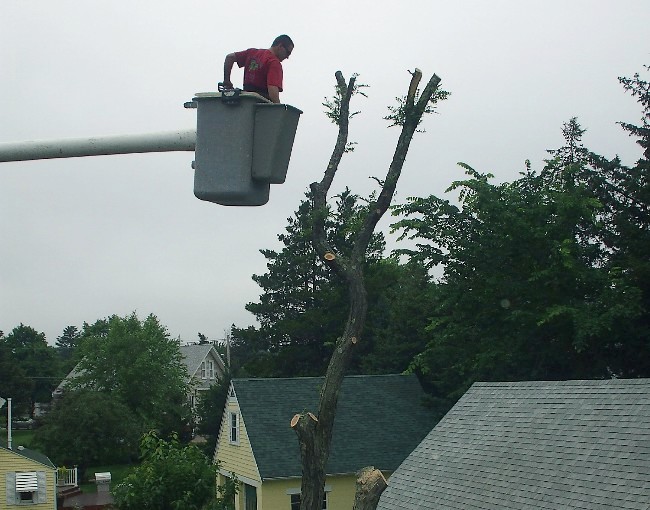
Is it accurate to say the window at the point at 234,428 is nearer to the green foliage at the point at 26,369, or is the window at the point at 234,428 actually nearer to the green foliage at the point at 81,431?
the green foliage at the point at 81,431

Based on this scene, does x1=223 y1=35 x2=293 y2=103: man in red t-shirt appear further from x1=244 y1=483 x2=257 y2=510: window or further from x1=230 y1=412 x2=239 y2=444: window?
x1=230 y1=412 x2=239 y2=444: window

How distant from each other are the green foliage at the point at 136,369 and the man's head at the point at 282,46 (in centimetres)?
5845

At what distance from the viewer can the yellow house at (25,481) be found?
3619 centimetres

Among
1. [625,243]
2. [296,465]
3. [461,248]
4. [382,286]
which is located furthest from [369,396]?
[382,286]

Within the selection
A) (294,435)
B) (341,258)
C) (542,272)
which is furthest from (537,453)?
(294,435)

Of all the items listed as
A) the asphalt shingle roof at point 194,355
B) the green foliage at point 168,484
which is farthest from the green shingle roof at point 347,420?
the asphalt shingle roof at point 194,355

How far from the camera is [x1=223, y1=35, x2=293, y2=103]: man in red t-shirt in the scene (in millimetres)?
4858

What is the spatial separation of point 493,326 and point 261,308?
31422 millimetres

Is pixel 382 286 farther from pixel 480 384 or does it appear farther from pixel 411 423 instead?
pixel 480 384

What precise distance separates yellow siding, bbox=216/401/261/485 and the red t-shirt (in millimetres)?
25416

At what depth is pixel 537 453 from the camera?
17031mm

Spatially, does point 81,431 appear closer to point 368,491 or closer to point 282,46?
point 368,491

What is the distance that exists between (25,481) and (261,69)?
115 ft

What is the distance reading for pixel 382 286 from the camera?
54156 mm
